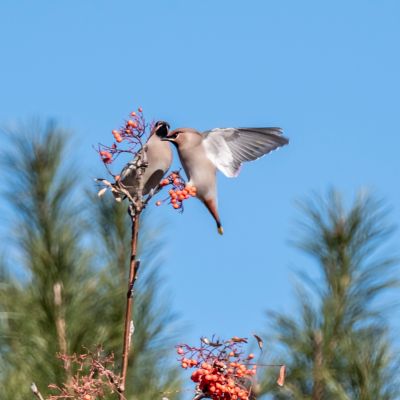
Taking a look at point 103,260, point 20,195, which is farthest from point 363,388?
point 20,195

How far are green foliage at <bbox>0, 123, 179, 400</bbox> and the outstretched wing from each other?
66 centimetres

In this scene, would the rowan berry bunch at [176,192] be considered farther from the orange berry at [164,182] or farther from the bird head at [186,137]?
the bird head at [186,137]

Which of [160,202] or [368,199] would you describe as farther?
[368,199]

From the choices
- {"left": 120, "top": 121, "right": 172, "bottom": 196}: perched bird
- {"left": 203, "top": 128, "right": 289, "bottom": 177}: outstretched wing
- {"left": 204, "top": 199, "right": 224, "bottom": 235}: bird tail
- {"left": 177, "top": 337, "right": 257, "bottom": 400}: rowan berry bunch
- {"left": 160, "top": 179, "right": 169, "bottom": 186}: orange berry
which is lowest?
{"left": 177, "top": 337, "right": 257, "bottom": 400}: rowan berry bunch

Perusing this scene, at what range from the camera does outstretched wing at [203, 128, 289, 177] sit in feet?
11.6

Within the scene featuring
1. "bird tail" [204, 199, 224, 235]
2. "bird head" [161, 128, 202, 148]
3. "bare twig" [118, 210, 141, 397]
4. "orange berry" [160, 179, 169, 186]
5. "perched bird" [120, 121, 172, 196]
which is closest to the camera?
"bare twig" [118, 210, 141, 397]

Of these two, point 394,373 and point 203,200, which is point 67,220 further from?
point 394,373

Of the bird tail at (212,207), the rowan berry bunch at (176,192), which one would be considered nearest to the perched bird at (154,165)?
the rowan berry bunch at (176,192)

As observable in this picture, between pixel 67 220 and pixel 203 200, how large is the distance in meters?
0.81

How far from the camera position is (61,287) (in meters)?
3.89

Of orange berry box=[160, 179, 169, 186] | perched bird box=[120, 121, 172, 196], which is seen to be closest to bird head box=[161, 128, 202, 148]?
perched bird box=[120, 121, 172, 196]

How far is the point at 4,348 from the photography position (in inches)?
151

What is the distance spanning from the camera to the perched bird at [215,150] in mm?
3371

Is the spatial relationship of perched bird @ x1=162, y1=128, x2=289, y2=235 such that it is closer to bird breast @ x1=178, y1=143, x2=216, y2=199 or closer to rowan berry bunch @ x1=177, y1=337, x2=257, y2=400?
bird breast @ x1=178, y1=143, x2=216, y2=199
